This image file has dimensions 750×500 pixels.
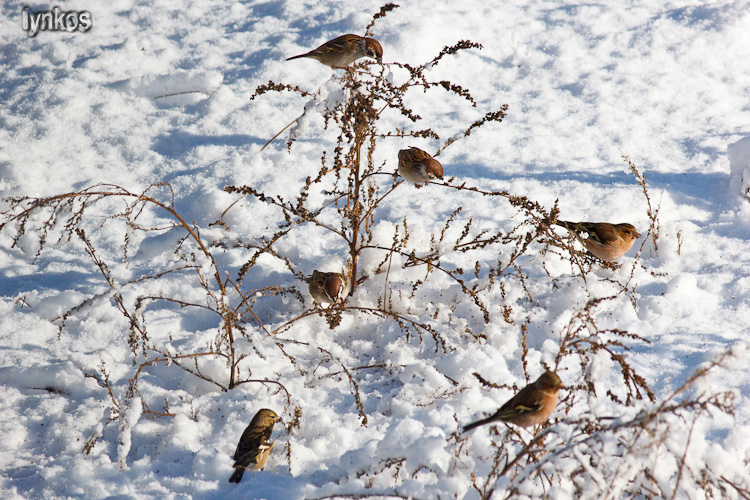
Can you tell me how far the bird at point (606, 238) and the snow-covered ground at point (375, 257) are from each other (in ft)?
0.76

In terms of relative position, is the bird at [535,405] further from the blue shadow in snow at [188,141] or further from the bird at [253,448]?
the blue shadow in snow at [188,141]

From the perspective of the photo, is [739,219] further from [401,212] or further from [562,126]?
[401,212]

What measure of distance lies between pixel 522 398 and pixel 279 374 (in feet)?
4.61

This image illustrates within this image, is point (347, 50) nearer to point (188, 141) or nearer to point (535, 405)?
point (188, 141)

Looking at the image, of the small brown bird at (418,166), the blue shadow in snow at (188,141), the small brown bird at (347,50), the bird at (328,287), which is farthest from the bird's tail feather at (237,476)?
the blue shadow in snow at (188,141)

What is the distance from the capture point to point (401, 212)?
424 centimetres

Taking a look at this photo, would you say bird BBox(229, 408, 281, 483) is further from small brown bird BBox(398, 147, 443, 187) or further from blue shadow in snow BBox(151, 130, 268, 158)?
blue shadow in snow BBox(151, 130, 268, 158)

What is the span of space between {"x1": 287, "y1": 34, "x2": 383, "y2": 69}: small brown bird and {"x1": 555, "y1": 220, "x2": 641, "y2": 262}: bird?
1.55m

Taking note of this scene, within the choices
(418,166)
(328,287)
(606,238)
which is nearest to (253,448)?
(328,287)

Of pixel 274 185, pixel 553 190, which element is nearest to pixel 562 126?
pixel 553 190

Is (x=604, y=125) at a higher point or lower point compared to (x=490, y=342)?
higher

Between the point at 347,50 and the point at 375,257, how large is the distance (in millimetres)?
1384

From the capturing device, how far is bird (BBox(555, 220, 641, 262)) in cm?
320

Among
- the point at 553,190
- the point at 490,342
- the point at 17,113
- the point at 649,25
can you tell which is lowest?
the point at 490,342
